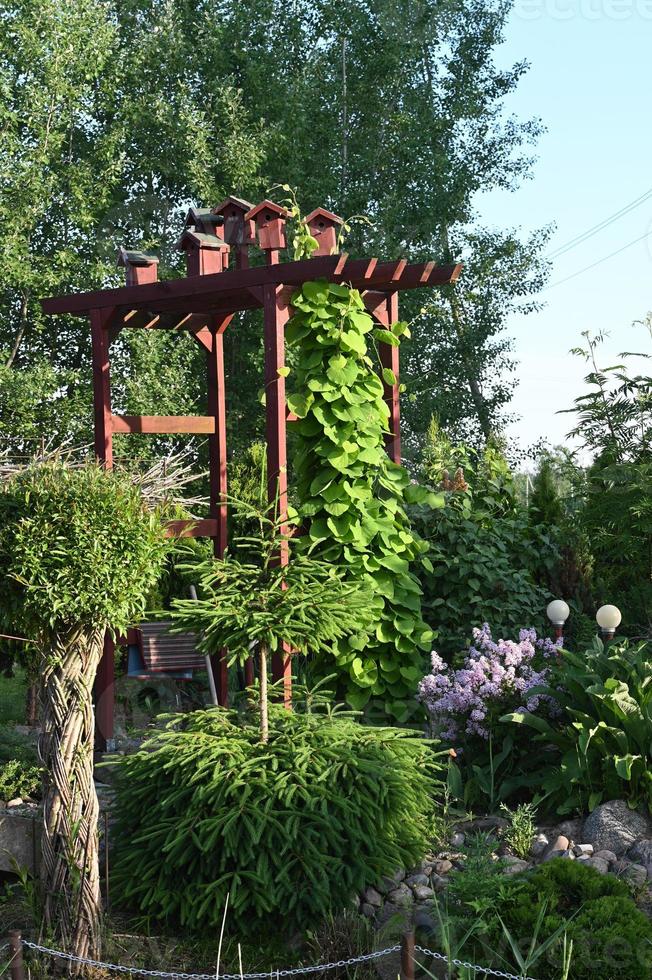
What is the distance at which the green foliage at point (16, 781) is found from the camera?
549cm

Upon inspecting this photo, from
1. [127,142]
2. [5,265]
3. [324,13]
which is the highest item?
[324,13]

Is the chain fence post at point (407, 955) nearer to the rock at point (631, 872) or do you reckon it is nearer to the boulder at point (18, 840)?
the rock at point (631, 872)

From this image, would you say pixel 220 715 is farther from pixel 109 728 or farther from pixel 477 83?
pixel 477 83

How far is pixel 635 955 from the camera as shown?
3.47 metres

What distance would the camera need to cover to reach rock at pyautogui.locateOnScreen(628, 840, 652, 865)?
4.49 meters

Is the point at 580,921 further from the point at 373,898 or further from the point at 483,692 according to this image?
the point at 483,692

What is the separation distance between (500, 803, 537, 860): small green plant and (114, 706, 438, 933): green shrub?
391 mm

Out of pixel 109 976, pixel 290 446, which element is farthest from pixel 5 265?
pixel 109 976

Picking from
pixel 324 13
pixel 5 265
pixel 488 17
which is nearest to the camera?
pixel 5 265

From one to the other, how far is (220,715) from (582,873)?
170 centimetres

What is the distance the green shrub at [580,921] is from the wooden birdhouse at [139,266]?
4584 mm

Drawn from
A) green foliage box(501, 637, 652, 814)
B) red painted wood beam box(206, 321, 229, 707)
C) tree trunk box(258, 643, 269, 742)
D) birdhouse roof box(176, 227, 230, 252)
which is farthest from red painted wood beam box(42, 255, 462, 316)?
green foliage box(501, 637, 652, 814)

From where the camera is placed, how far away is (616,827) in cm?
469

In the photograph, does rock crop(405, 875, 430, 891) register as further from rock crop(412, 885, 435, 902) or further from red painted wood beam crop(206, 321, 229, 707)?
red painted wood beam crop(206, 321, 229, 707)
